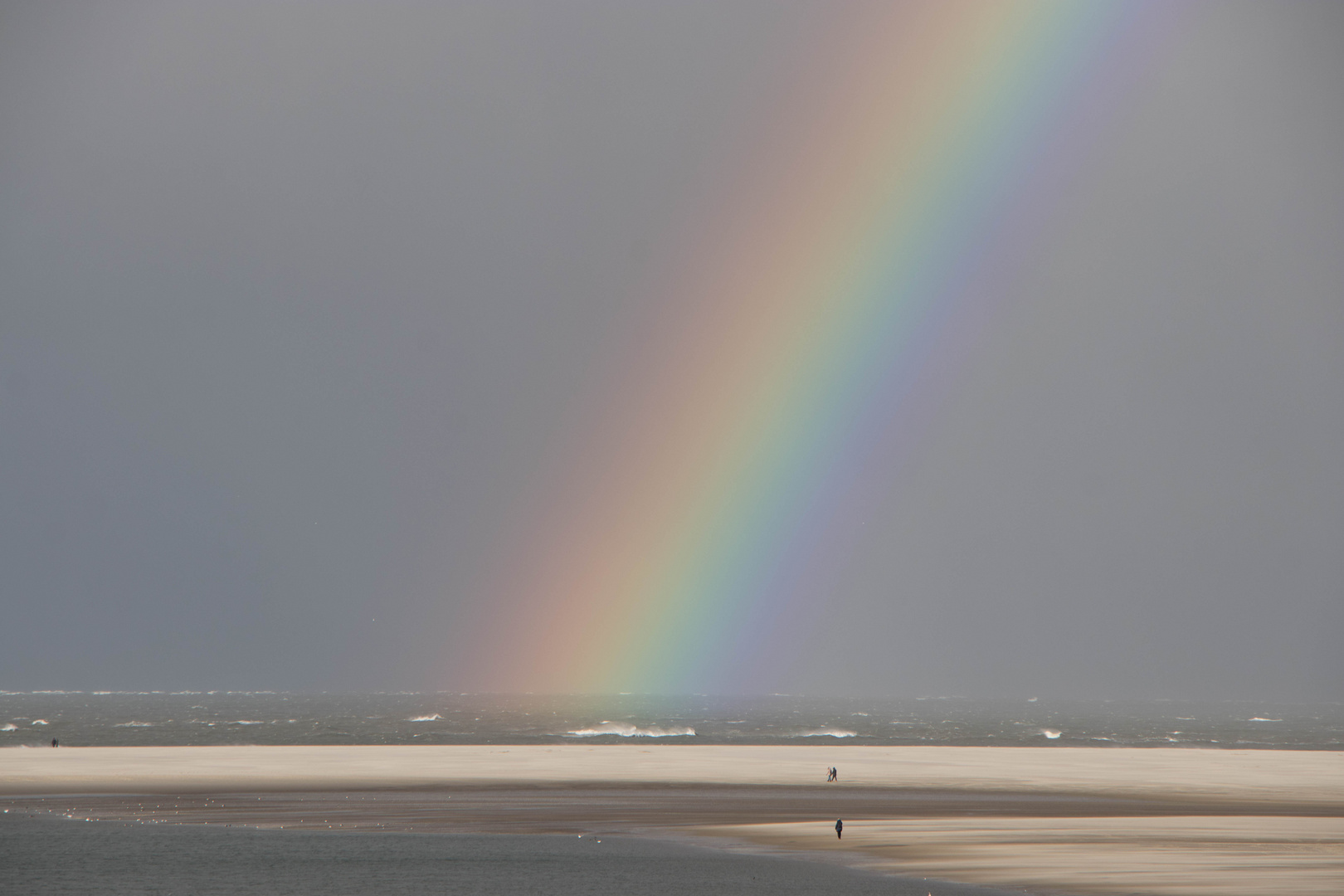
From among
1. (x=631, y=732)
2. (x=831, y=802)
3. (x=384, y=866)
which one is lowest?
(x=384, y=866)

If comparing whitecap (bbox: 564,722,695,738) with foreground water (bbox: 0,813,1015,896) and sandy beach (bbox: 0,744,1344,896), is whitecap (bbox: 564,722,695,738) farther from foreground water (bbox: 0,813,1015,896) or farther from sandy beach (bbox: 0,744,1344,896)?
foreground water (bbox: 0,813,1015,896)

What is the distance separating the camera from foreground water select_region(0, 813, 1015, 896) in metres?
29.5

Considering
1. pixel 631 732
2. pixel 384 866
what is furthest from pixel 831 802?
pixel 631 732

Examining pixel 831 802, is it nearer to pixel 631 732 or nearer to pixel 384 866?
pixel 384 866

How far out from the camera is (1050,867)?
103 feet

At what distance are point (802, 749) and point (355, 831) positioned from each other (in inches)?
2004

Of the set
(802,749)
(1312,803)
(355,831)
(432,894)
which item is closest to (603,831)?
(355,831)

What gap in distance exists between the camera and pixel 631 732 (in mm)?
119938

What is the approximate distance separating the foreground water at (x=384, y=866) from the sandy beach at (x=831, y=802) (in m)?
2.16

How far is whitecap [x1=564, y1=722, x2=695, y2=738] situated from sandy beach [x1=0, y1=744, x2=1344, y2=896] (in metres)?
35.1

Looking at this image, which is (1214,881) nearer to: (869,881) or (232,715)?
(869,881)

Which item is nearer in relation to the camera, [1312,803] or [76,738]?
[1312,803]

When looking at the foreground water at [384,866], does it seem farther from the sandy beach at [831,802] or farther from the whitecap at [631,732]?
the whitecap at [631,732]

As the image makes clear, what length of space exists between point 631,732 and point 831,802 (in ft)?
244
